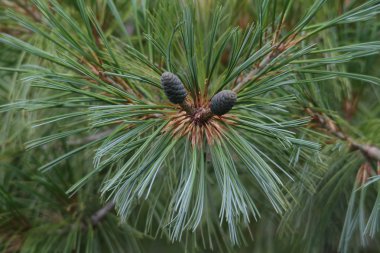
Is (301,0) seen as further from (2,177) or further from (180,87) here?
(2,177)

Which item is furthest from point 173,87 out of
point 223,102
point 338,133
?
point 338,133

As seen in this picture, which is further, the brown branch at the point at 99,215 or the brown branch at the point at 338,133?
the brown branch at the point at 99,215

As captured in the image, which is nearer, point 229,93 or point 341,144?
point 229,93

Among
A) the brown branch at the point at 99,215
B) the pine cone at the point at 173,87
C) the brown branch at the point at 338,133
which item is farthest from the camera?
the brown branch at the point at 99,215

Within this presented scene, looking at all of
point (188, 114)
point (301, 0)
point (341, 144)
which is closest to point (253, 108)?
point (188, 114)

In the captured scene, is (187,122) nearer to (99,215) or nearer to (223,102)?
(223,102)

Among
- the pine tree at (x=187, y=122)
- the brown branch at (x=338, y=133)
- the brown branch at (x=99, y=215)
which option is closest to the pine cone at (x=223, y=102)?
the pine tree at (x=187, y=122)

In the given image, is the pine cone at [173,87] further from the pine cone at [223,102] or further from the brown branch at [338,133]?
the brown branch at [338,133]

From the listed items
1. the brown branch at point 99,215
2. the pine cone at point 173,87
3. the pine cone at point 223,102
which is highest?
the pine cone at point 173,87
